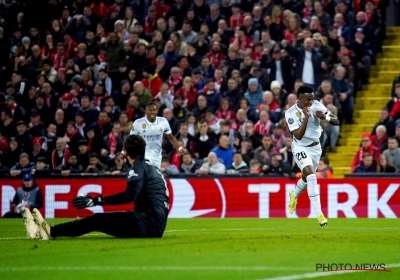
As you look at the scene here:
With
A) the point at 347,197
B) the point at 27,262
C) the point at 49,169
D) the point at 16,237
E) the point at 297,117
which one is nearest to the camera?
the point at 27,262

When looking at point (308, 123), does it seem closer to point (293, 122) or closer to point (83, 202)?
point (293, 122)

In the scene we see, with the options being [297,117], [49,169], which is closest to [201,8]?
[49,169]

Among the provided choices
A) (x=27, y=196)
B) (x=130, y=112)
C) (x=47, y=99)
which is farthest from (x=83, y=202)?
(x=47, y=99)

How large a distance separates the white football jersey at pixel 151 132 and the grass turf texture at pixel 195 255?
18.2 feet

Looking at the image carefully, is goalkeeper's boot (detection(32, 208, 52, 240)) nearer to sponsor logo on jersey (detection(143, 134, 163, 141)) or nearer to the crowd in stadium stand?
sponsor logo on jersey (detection(143, 134, 163, 141))

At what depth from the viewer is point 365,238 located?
1348 centimetres

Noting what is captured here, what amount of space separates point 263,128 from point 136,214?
1267 centimetres

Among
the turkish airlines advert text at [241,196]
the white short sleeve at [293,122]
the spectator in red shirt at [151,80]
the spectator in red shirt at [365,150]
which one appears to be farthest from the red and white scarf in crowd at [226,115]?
the white short sleeve at [293,122]

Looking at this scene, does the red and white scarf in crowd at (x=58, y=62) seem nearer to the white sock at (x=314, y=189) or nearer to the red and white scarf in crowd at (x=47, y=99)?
the red and white scarf in crowd at (x=47, y=99)

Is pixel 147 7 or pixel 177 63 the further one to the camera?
pixel 147 7

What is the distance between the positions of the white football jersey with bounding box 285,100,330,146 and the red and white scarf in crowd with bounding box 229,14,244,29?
11.9m

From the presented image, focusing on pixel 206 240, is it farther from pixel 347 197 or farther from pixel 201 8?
pixel 201 8

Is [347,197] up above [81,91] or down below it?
below

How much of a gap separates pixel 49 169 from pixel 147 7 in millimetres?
8581
